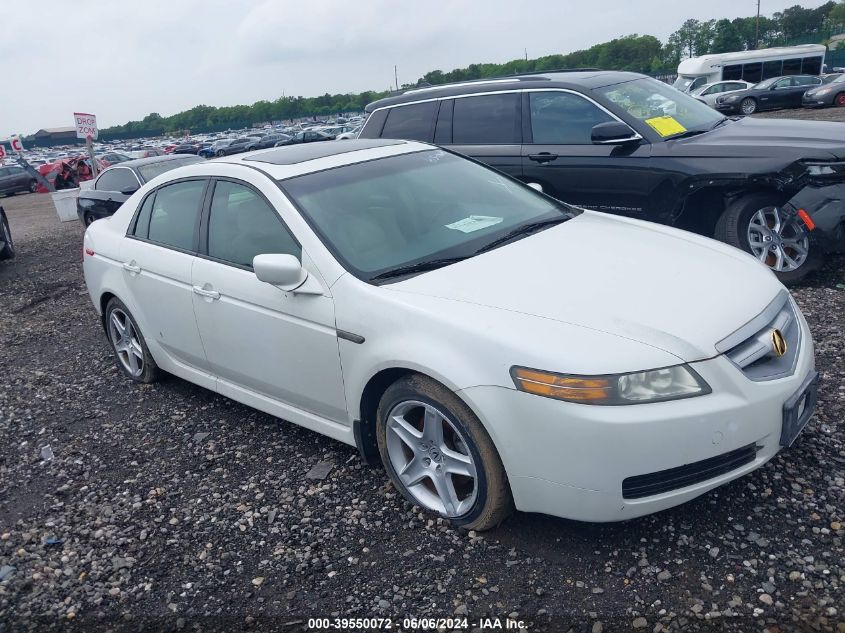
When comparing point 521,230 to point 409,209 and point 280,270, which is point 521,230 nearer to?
point 409,209

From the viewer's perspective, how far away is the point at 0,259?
36.4ft

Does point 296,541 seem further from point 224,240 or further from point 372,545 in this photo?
point 224,240

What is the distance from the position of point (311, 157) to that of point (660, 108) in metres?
3.65

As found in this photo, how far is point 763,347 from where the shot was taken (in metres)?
2.88

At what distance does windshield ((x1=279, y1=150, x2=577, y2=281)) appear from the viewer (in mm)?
3539

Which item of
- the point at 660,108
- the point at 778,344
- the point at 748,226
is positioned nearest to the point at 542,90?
the point at 660,108

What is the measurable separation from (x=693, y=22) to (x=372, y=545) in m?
106

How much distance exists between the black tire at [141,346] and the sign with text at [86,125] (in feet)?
41.5

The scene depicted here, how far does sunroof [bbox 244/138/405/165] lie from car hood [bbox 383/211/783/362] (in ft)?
4.22

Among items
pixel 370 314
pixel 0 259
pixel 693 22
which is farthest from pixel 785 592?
pixel 693 22

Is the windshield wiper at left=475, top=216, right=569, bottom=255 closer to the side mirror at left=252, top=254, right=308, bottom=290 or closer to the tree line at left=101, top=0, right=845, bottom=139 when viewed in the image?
the side mirror at left=252, top=254, right=308, bottom=290

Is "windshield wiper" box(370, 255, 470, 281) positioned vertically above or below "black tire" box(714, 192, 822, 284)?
above

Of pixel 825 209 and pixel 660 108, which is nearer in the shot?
pixel 825 209

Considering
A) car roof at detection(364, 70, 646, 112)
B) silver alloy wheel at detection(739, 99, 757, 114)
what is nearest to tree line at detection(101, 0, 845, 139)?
silver alloy wheel at detection(739, 99, 757, 114)
